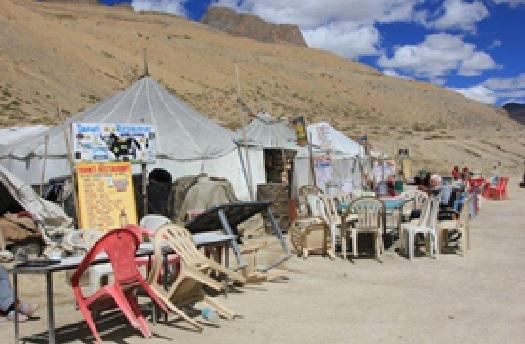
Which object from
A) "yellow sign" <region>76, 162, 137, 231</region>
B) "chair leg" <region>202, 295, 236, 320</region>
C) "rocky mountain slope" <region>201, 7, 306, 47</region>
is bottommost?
"chair leg" <region>202, 295, 236, 320</region>

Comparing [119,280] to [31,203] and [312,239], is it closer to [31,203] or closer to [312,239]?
[312,239]

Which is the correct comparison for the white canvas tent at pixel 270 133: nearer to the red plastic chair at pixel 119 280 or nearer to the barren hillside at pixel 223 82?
the red plastic chair at pixel 119 280

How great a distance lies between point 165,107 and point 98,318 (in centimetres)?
1155

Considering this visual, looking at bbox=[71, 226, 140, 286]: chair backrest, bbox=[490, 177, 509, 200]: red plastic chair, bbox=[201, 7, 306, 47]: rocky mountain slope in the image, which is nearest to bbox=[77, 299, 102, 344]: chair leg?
bbox=[71, 226, 140, 286]: chair backrest

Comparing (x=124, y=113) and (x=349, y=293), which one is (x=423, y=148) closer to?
(x=124, y=113)

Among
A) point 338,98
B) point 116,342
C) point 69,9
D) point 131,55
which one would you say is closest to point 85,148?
point 116,342

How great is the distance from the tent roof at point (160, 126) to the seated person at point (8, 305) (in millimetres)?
9081

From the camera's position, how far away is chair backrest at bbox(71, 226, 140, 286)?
580 cm

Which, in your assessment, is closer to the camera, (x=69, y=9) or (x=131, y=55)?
(x=131, y=55)

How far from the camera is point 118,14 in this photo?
100 m

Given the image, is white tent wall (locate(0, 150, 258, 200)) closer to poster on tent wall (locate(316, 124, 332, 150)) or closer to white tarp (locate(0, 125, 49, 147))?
white tarp (locate(0, 125, 49, 147))

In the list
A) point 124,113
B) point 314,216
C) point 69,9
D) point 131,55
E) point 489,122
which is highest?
point 69,9

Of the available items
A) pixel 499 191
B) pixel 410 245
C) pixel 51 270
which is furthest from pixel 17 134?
pixel 499 191

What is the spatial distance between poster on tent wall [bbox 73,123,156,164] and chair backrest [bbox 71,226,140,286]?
5.54m
